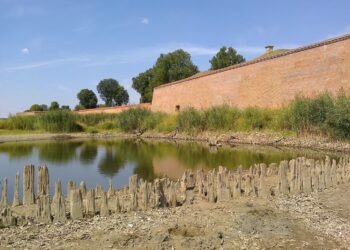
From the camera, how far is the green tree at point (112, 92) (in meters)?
67.7

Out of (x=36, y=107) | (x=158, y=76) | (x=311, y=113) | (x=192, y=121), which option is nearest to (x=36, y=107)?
(x=36, y=107)

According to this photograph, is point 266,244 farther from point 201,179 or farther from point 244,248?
point 201,179

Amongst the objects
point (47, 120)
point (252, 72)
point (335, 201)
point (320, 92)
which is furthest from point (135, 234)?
point (47, 120)

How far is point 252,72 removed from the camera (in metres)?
25.2

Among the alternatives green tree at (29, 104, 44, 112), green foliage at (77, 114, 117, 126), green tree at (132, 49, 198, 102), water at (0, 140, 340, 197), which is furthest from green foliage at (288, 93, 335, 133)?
green tree at (29, 104, 44, 112)

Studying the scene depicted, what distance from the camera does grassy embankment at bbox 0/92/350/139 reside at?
16672 millimetres

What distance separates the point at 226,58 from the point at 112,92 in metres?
29.8

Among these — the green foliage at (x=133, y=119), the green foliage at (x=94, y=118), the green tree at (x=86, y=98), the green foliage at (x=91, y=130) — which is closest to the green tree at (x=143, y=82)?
the green tree at (x=86, y=98)

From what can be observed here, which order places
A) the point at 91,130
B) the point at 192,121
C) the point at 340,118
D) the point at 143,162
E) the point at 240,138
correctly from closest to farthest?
the point at 143,162 < the point at 340,118 < the point at 240,138 < the point at 192,121 < the point at 91,130

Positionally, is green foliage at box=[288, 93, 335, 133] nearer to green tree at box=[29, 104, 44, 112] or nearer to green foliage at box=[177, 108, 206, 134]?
green foliage at box=[177, 108, 206, 134]

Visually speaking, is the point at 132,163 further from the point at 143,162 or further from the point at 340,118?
the point at 340,118

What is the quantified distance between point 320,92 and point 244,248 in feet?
53.7

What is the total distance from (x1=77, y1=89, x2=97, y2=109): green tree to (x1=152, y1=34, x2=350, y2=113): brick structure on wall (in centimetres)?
3283

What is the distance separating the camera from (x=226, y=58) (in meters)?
43.9
